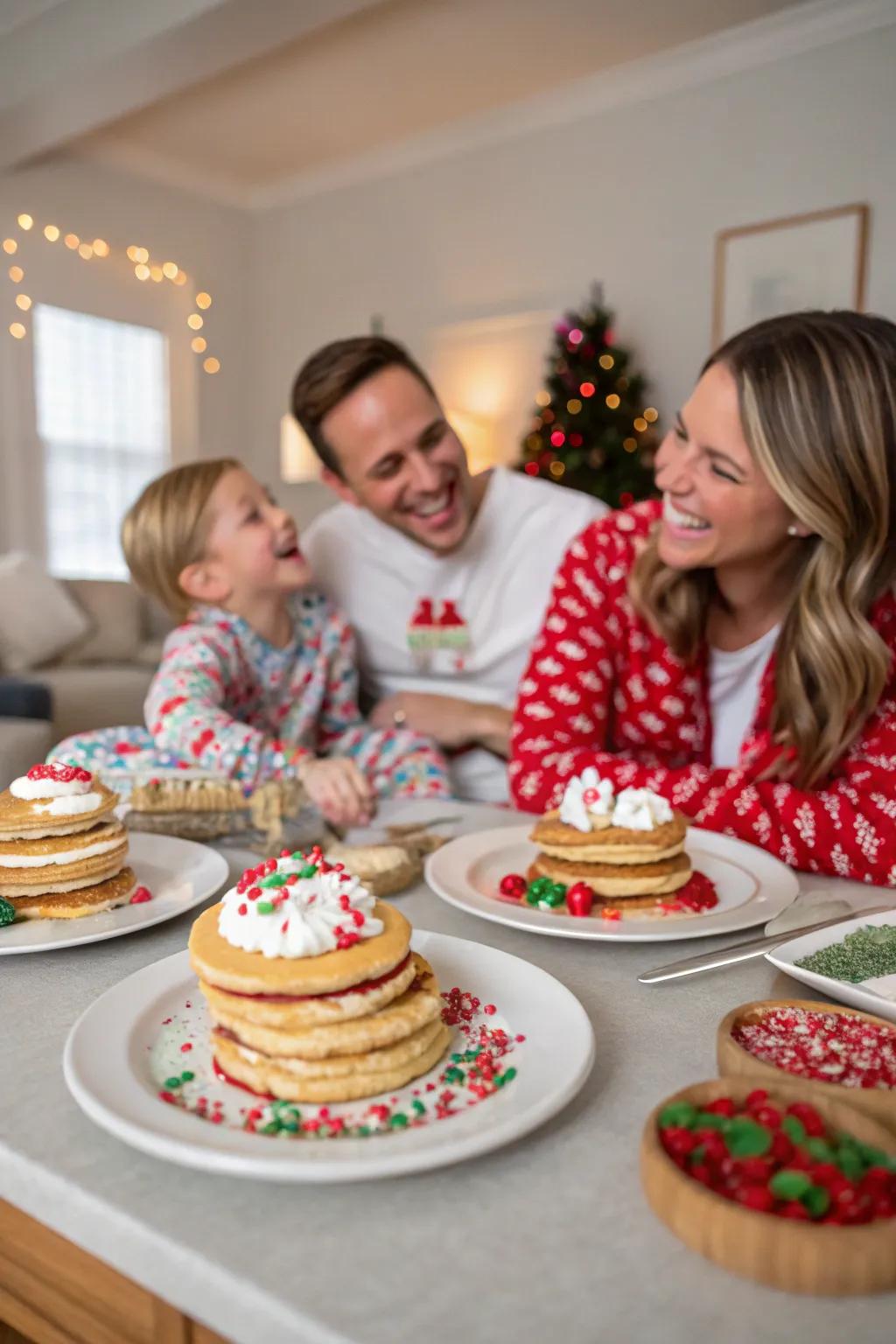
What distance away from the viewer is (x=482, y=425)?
268 inches

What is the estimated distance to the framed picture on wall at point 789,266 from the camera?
5.22 metres

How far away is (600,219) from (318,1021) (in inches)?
251

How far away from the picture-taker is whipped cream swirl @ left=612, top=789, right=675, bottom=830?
1.13m

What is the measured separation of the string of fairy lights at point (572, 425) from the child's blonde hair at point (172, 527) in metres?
3.64

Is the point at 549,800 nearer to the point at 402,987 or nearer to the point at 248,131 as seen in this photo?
the point at 402,987

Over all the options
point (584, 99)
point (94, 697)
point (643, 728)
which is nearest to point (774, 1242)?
point (643, 728)

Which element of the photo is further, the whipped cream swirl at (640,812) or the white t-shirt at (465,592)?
the white t-shirt at (465,592)

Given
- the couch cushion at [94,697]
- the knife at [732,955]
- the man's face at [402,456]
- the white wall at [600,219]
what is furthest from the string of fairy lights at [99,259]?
the knife at [732,955]

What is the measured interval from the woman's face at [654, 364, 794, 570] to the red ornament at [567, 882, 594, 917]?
686mm

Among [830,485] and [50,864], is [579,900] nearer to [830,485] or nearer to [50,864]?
[50,864]

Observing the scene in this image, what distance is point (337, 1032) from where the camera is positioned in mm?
703

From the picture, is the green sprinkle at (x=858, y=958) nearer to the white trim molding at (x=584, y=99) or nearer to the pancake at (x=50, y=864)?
the pancake at (x=50, y=864)

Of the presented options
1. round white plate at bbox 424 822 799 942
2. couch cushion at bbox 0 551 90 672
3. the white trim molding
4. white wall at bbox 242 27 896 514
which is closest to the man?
round white plate at bbox 424 822 799 942

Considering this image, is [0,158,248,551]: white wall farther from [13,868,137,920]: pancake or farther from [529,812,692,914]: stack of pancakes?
[529,812,692,914]: stack of pancakes
